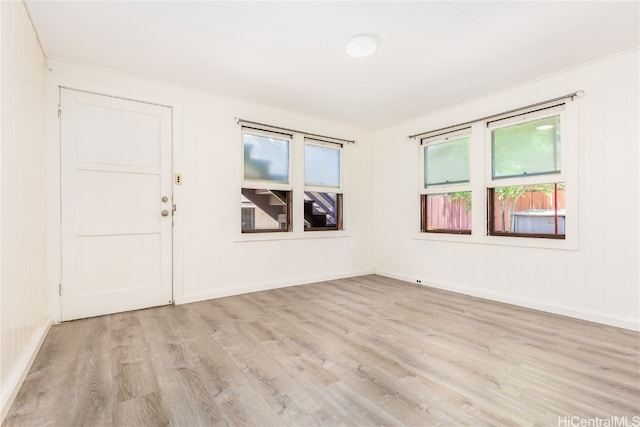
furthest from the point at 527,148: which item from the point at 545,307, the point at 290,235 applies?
the point at 290,235

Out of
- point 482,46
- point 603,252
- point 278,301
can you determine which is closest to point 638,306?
point 603,252

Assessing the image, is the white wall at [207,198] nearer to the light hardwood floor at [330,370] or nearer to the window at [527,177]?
the light hardwood floor at [330,370]

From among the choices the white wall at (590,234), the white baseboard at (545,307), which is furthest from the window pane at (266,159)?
the white baseboard at (545,307)

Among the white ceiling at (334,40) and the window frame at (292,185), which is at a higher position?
the white ceiling at (334,40)

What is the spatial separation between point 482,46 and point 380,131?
2530mm

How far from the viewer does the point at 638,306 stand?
2633mm

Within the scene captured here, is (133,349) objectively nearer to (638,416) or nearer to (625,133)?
(638,416)

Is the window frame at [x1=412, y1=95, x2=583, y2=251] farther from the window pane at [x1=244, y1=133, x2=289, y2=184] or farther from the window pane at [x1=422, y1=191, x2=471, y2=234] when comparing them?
the window pane at [x1=244, y1=133, x2=289, y2=184]

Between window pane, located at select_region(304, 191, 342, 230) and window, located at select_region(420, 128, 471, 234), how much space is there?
1.29m

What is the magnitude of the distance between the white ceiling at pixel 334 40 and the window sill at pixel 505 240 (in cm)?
171

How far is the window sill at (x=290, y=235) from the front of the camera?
3898 millimetres

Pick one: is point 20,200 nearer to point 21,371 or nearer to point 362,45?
point 21,371

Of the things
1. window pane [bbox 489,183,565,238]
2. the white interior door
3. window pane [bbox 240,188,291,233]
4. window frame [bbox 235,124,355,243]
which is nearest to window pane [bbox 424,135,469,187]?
window pane [bbox 489,183,565,238]

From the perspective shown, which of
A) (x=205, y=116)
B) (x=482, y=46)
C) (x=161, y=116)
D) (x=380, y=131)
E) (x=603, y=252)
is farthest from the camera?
(x=380, y=131)
